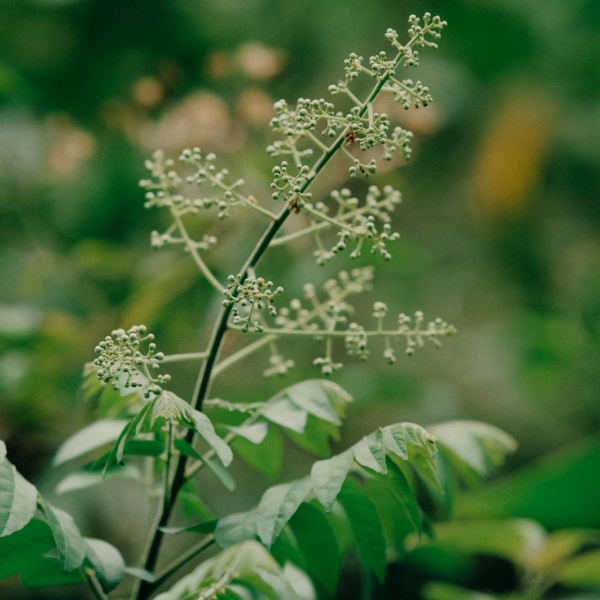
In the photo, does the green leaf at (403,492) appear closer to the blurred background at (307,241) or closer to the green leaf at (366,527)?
the green leaf at (366,527)

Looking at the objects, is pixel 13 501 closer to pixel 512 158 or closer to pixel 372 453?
pixel 372 453

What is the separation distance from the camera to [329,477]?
2.15 ft

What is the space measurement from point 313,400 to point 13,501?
0.36 metres

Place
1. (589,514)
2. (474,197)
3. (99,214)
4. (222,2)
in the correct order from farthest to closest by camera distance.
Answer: (474,197)
(222,2)
(99,214)
(589,514)

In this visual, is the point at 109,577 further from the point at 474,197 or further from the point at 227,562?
the point at 474,197

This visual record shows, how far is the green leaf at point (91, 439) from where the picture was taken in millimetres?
859

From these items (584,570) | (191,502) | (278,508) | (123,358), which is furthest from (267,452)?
(584,570)

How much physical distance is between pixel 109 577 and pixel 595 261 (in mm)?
2235

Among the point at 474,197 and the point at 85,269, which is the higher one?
the point at 474,197

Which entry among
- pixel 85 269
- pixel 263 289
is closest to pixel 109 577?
pixel 263 289

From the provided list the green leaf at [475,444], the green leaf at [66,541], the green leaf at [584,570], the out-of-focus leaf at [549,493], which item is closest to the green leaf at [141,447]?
the green leaf at [66,541]

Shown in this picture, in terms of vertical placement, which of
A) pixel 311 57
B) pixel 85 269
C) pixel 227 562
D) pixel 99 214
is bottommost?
pixel 227 562

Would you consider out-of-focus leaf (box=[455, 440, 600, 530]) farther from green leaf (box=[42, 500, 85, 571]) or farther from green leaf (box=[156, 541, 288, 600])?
green leaf (box=[42, 500, 85, 571])

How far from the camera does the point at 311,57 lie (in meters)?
2.47
